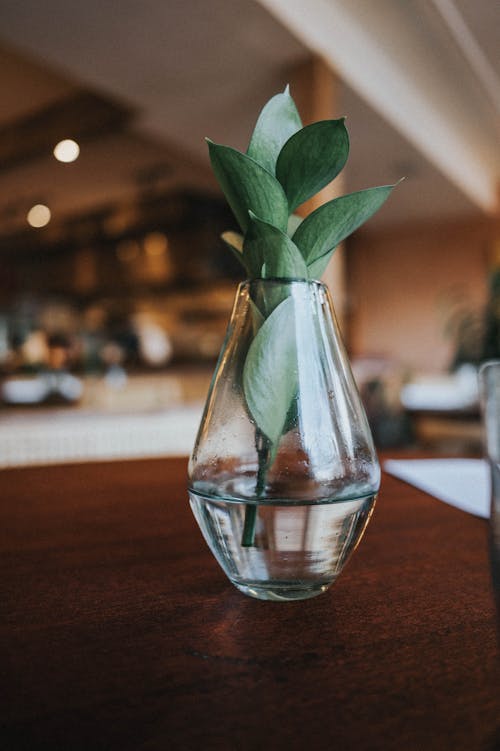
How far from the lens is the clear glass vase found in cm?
36

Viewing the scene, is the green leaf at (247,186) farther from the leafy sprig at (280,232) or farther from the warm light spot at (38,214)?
the warm light spot at (38,214)

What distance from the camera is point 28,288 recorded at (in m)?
6.78

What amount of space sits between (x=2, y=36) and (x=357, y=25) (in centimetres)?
176

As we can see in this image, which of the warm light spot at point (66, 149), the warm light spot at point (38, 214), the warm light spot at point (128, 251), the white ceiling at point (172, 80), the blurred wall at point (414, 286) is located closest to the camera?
the white ceiling at point (172, 80)

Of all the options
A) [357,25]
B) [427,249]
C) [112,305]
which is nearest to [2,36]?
[357,25]

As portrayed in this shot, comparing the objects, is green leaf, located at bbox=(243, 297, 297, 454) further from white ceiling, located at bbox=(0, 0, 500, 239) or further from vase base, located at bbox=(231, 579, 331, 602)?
white ceiling, located at bbox=(0, 0, 500, 239)

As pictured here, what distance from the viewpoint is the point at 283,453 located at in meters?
0.36

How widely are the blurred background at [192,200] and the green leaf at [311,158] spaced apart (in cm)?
248

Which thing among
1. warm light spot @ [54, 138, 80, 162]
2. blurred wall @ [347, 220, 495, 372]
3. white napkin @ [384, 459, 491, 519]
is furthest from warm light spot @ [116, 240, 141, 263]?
white napkin @ [384, 459, 491, 519]

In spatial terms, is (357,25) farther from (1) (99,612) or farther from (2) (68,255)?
(2) (68,255)

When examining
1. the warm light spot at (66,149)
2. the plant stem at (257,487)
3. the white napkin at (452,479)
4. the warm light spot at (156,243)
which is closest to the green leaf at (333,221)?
the plant stem at (257,487)

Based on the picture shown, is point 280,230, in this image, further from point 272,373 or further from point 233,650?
point 233,650

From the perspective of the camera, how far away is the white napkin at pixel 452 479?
673 mm

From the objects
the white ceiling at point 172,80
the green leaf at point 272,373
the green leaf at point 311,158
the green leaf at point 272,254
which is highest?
the white ceiling at point 172,80
